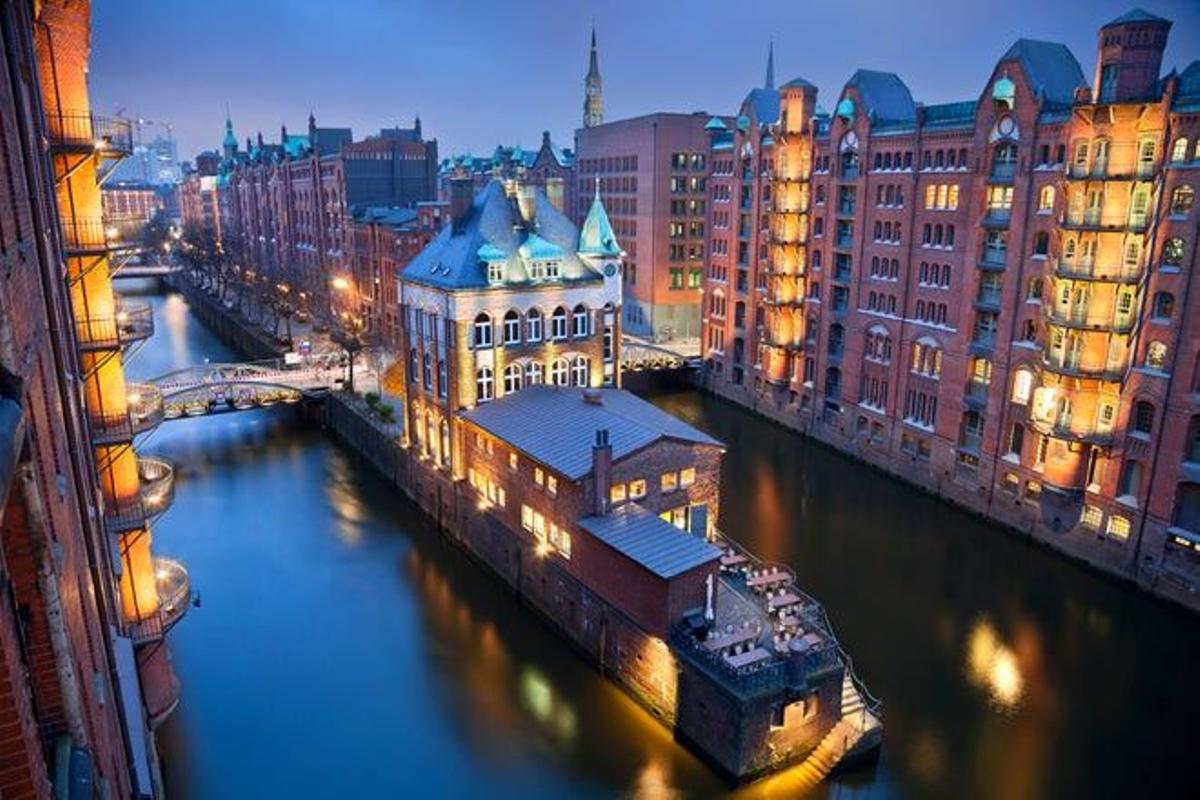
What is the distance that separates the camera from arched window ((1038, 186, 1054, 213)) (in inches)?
1970

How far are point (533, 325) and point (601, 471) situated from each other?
17.5 metres

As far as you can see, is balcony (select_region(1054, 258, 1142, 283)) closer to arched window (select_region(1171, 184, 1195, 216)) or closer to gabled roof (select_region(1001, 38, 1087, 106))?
arched window (select_region(1171, 184, 1195, 216))

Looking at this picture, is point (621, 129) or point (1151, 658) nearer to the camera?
point (1151, 658)

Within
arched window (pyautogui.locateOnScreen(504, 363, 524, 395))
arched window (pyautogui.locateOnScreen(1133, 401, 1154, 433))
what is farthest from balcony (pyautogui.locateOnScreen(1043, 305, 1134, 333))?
arched window (pyautogui.locateOnScreen(504, 363, 524, 395))

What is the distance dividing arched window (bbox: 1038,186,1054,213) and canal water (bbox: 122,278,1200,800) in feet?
64.8

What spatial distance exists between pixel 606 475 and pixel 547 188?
33098 millimetres

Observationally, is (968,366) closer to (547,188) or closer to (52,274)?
(547,188)

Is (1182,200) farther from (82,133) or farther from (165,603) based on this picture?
(165,603)

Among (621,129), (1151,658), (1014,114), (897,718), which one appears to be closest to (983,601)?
(1151,658)

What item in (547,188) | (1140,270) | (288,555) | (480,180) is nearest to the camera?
(1140,270)

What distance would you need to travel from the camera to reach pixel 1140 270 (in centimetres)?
4466

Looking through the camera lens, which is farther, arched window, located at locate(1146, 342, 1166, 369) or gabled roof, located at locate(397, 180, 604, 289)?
gabled roof, located at locate(397, 180, 604, 289)

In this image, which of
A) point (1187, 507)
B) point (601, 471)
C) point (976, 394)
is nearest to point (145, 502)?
point (601, 471)

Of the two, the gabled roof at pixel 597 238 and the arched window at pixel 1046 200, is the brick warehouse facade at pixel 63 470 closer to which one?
the gabled roof at pixel 597 238
